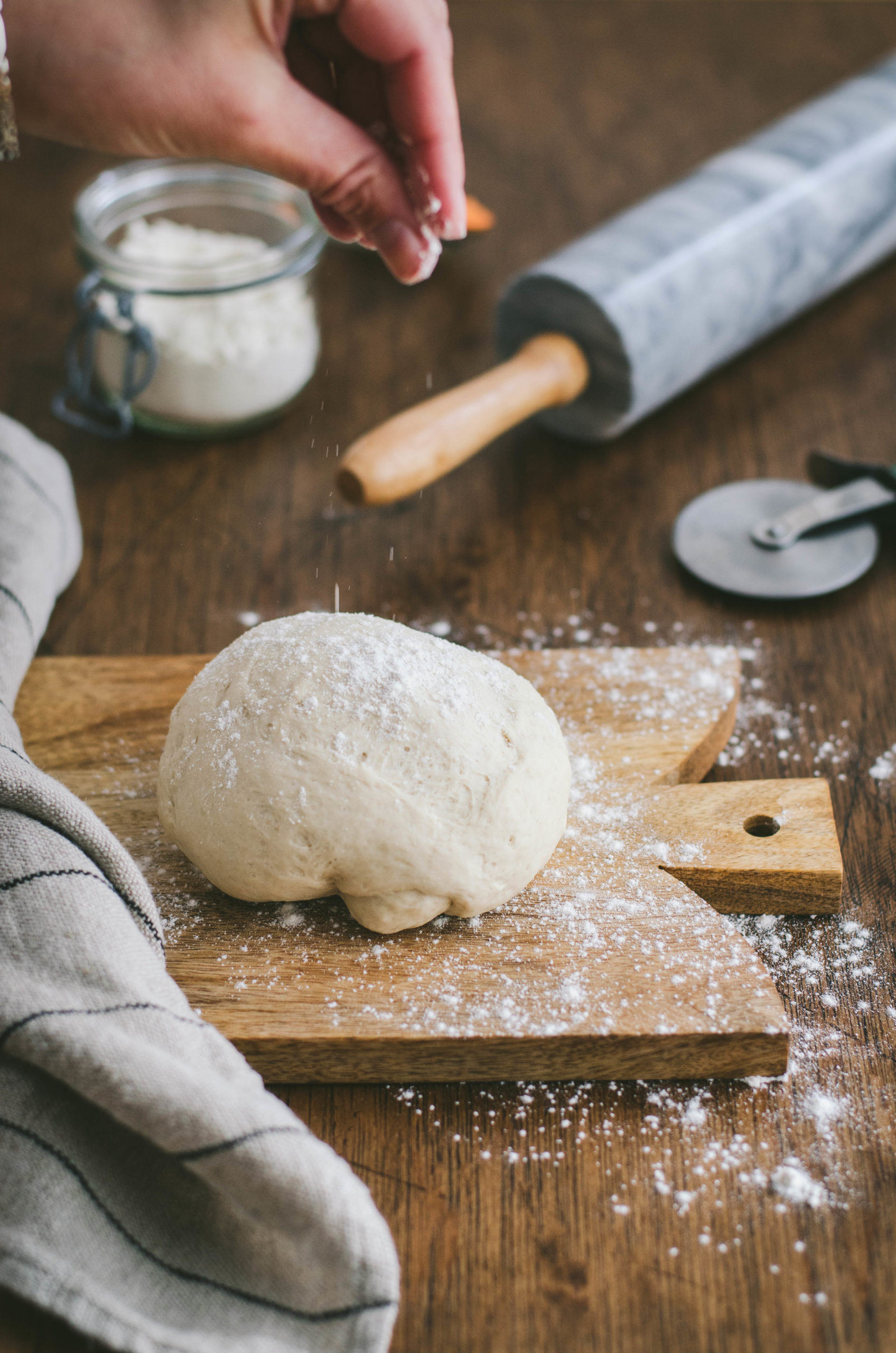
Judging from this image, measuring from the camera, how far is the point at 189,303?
148 centimetres

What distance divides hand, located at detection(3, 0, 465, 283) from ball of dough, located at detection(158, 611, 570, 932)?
19.3 inches

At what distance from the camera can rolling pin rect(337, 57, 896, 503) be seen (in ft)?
4.60

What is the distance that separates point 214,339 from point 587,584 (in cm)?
55

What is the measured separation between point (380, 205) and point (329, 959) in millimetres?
737

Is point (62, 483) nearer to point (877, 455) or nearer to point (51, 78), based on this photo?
point (51, 78)

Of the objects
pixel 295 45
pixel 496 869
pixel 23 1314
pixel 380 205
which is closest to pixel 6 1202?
pixel 23 1314

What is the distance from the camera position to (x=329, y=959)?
958 millimetres

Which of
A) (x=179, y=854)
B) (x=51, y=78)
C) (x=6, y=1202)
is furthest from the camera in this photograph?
(x=51, y=78)

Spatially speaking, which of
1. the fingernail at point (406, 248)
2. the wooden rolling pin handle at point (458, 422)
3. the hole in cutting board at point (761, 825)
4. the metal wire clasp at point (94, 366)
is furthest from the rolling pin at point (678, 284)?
the hole in cutting board at point (761, 825)

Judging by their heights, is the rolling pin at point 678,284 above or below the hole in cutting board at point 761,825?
above

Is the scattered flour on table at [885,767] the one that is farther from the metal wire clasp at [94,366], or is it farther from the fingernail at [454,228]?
the metal wire clasp at [94,366]

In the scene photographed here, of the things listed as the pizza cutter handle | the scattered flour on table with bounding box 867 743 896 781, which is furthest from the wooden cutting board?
the pizza cutter handle

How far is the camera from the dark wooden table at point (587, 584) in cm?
82

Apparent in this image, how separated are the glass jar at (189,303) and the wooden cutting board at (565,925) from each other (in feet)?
1.50
